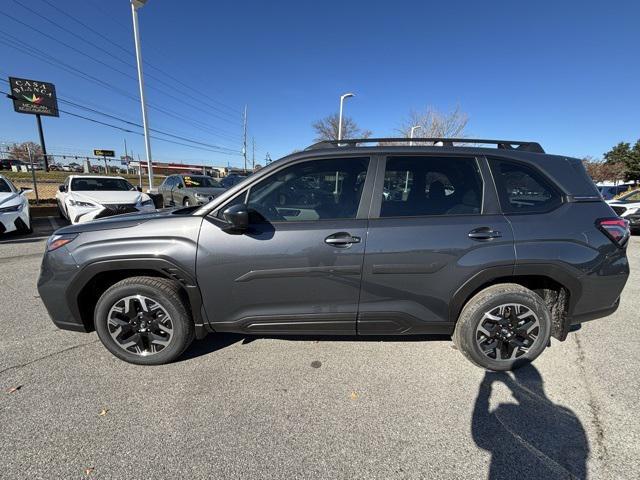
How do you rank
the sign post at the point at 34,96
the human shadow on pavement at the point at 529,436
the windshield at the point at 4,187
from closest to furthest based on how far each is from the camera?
the human shadow on pavement at the point at 529,436 → the windshield at the point at 4,187 → the sign post at the point at 34,96

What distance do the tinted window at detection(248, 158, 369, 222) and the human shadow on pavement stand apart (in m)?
1.71

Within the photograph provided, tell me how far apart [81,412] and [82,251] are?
3.80ft

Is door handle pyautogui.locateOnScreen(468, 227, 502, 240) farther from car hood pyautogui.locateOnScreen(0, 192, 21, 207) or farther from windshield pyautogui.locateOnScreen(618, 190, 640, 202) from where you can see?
windshield pyautogui.locateOnScreen(618, 190, 640, 202)

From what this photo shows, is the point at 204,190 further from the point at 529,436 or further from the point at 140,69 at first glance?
the point at 529,436

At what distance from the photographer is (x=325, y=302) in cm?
245

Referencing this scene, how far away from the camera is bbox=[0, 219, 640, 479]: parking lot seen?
5.85 ft

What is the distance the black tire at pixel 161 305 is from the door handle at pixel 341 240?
4.28 feet

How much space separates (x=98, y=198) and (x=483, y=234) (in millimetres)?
8678

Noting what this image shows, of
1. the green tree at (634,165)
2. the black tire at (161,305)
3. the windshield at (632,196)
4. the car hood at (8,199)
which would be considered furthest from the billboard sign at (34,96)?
the green tree at (634,165)

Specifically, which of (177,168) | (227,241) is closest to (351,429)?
(227,241)

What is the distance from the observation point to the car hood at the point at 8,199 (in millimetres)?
6688

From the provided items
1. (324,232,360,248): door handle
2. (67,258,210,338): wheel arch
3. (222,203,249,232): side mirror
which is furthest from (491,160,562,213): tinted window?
(67,258,210,338): wheel arch

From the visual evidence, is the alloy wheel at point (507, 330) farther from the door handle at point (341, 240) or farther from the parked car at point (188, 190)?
the parked car at point (188, 190)

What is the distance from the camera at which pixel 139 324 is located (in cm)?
256
